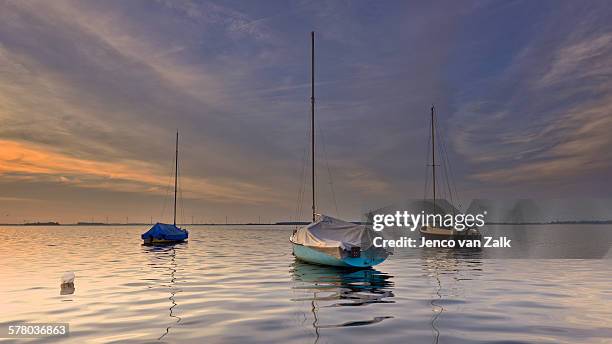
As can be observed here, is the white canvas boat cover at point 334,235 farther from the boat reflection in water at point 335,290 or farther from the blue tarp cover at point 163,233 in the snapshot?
the blue tarp cover at point 163,233

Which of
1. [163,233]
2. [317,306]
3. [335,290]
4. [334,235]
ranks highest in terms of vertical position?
[334,235]

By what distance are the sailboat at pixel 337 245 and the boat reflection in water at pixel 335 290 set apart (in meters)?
0.81

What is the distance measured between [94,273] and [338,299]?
18.2 meters

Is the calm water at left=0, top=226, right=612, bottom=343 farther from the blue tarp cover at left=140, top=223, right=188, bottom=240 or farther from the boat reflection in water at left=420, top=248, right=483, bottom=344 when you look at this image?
the blue tarp cover at left=140, top=223, right=188, bottom=240

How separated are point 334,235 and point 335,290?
1038cm

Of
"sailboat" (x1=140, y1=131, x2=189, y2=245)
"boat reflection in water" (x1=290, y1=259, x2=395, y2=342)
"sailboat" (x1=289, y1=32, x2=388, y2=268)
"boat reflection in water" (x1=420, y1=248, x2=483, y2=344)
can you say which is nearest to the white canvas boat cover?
"sailboat" (x1=289, y1=32, x2=388, y2=268)

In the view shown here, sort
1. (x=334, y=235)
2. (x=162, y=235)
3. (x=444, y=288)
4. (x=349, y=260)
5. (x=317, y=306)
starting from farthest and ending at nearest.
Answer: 1. (x=162, y=235)
2. (x=334, y=235)
3. (x=349, y=260)
4. (x=444, y=288)
5. (x=317, y=306)

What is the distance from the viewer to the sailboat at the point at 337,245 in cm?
2842

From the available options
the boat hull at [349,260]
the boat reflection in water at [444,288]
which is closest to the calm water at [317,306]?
the boat reflection in water at [444,288]

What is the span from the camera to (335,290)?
69.6ft

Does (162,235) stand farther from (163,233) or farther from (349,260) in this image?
(349,260)

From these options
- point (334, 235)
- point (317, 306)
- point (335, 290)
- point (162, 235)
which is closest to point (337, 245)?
point (334, 235)

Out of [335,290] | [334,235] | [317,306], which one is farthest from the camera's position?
[334,235]

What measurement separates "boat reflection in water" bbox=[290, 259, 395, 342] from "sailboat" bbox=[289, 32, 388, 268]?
0.81m
